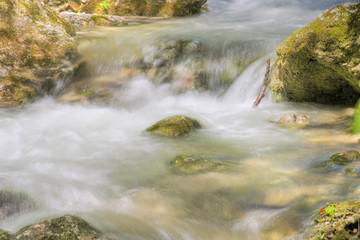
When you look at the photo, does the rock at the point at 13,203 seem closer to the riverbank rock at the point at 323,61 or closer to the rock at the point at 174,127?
the rock at the point at 174,127

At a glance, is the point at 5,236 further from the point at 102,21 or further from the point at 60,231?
the point at 102,21

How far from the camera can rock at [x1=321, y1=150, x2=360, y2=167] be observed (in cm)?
376

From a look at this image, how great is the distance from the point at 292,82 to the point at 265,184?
3.34 metres

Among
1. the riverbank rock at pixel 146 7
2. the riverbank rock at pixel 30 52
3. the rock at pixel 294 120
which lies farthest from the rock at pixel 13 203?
the riverbank rock at pixel 146 7

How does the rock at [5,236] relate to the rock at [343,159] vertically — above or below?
above

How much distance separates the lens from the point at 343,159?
12.5 ft

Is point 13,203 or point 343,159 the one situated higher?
point 343,159

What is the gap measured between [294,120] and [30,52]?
233 inches

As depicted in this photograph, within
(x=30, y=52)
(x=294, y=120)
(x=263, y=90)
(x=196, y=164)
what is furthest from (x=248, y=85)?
(x=30, y=52)

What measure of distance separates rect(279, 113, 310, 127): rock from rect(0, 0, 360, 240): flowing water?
0.20m

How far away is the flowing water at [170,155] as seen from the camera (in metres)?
3.13

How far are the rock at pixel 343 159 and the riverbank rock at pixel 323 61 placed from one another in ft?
5.56

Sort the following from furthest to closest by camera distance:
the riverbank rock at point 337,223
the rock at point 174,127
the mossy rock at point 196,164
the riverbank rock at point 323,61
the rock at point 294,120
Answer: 1. the rock at point 294,120
2. the rock at point 174,127
3. the riverbank rock at point 323,61
4. the mossy rock at point 196,164
5. the riverbank rock at point 337,223

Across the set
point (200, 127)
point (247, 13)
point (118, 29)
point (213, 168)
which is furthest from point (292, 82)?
point (247, 13)
